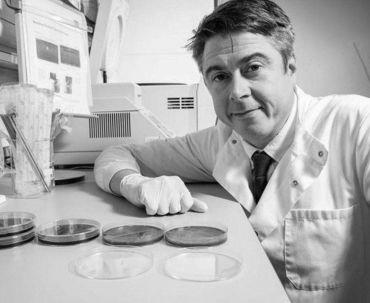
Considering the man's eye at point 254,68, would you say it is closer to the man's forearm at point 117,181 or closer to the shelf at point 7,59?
the man's forearm at point 117,181

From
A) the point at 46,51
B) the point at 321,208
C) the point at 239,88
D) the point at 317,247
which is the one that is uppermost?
the point at 46,51

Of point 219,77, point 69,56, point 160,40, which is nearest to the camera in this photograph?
point 219,77

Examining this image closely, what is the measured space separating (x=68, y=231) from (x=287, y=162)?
0.65m

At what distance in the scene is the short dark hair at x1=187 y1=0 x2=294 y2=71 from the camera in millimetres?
1090

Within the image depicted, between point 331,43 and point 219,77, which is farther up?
point 331,43

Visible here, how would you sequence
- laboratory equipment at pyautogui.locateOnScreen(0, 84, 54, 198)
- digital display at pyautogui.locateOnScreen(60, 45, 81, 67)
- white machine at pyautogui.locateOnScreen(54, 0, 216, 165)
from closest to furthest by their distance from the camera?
laboratory equipment at pyautogui.locateOnScreen(0, 84, 54, 198), digital display at pyautogui.locateOnScreen(60, 45, 81, 67), white machine at pyautogui.locateOnScreen(54, 0, 216, 165)

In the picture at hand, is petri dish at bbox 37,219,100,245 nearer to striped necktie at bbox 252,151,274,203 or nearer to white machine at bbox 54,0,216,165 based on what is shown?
striped necktie at bbox 252,151,274,203

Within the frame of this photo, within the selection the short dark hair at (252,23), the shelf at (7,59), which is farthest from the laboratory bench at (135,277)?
the shelf at (7,59)

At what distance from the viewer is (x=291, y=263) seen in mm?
1049

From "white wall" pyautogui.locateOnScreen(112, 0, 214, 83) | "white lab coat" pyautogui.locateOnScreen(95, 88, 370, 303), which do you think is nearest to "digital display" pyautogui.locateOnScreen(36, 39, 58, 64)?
"white lab coat" pyautogui.locateOnScreen(95, 88, 370, 303)

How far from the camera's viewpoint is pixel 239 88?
1068 mm

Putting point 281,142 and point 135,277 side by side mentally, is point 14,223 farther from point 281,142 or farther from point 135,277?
point 281,142

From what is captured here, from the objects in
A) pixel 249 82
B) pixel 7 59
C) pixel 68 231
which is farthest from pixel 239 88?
pixel 7 59

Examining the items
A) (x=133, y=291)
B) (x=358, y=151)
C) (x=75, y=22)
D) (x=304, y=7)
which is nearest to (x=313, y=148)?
(x=358, y=151)
